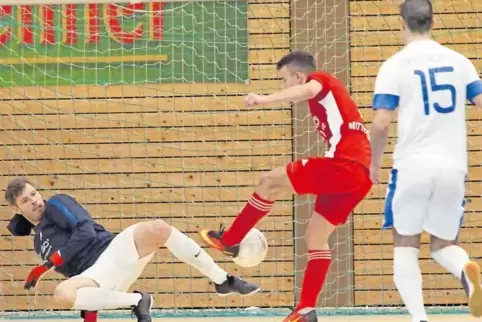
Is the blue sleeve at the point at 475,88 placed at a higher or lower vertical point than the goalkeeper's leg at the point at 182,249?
higher

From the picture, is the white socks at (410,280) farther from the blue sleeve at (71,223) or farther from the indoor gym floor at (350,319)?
the indoor gym floor at (350,319)

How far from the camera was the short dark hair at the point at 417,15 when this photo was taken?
16.3 ft

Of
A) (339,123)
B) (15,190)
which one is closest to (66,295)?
(15,190)

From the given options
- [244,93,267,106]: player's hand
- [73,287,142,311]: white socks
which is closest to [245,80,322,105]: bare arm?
[244,93,267,106]: player's hand

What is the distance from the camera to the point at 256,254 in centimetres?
623

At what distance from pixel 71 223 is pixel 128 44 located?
3.44m

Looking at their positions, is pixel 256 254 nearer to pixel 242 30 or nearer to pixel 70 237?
pixel 70 237

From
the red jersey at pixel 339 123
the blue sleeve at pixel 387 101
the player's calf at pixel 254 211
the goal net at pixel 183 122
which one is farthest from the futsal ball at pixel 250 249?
the goal net at pixel 183 122

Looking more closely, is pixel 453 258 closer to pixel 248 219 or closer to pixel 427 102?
pixel 427 102

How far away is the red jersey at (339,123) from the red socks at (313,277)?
26.1 inches

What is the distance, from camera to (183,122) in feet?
30.2

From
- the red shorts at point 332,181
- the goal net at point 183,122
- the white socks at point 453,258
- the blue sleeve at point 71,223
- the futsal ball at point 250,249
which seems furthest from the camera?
the goal net at point 183,122

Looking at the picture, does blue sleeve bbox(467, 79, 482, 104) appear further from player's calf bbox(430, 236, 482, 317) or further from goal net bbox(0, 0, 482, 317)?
goal net bbox(0, 0, 482, 317)

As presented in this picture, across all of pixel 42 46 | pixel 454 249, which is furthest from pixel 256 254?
pixel 42 46
